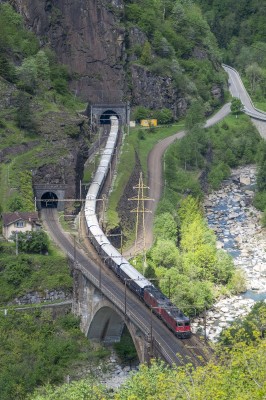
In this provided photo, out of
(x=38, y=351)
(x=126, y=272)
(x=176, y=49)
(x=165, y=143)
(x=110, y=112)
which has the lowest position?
(x=38, y=351)

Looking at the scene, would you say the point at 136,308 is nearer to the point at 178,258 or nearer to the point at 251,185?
the point at 178,258

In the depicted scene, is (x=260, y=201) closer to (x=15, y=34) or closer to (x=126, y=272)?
(x=15, y=34)

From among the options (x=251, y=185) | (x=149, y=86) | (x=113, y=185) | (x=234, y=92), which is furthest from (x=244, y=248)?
(x=234, y=92)

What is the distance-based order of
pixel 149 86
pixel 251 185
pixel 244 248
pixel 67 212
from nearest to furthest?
pixel 67 212 < pixel 244 248 < pixel 251 185 < pixel 149 86

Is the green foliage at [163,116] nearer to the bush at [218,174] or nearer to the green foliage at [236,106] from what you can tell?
the bush at [218,174]

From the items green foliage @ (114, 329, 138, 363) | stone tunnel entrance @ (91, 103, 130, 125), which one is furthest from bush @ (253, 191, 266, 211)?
green foliage @ (114, 329, 138, 363)

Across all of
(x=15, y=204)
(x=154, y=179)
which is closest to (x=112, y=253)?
(x=15, y=204)
